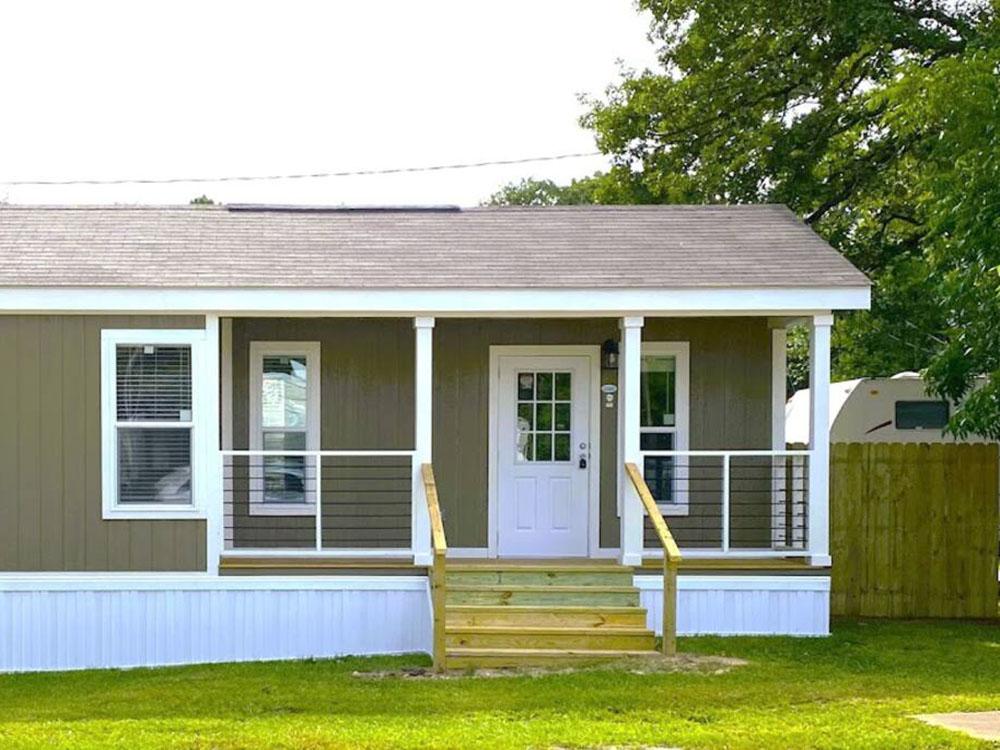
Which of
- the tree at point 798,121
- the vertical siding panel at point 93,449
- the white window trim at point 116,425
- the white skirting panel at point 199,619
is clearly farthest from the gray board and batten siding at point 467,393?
the tree at point 798,121

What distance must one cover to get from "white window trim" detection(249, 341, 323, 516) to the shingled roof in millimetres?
1033

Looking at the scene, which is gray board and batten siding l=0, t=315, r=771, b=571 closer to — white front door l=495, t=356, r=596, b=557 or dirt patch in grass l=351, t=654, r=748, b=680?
white front door l=495, t=356, r=596, b=557

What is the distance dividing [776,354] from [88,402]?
6472mm

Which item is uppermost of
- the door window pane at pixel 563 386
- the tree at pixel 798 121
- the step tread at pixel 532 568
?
the tree at pixel 798 121

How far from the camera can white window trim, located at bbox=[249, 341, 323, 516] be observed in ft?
45.6

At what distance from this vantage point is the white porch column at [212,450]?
1227 centimetres

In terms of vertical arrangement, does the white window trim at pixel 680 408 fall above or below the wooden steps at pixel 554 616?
above

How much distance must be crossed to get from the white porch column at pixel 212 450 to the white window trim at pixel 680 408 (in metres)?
4.14

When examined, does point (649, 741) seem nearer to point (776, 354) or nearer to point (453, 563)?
point (453, 563)

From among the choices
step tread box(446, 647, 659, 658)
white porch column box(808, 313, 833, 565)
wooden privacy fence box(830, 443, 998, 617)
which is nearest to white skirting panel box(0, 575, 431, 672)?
step tread box(446, 647, 659, 658)

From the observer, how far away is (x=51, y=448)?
12.2 metres

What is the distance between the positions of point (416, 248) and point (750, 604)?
4.41 m

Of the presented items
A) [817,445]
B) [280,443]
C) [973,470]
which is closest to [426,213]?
[280,443]

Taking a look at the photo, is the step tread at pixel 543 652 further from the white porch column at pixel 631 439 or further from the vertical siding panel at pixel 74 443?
the vertical siding panel at pixel 74 443
